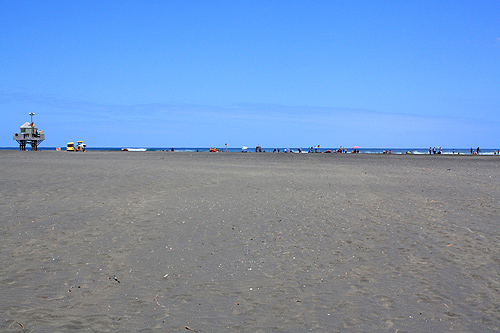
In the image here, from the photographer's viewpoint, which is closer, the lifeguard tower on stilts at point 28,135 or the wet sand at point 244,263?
the wet sand at point 244,263

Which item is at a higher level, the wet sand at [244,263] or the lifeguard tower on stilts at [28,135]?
the lifeguard tower on stilts at [28,135]

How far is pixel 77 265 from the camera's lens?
7.52 meters

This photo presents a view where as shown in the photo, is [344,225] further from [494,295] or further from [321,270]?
[494,295]

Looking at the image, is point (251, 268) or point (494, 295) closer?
point (494, 295)

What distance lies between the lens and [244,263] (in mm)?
7898

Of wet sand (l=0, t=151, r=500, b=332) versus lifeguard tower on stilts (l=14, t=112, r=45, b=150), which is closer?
wet sand (l=0, t=151, r=500, b=332)

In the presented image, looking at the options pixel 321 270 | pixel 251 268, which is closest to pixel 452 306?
pixel 321 270

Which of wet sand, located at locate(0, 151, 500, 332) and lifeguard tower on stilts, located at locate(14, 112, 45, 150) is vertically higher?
lifeguard tower on stilts, located at locate(14, 112, 45, 150)

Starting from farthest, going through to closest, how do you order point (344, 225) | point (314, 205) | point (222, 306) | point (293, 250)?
point (314, 205)
point (344, 225)
point (293, 250)
point (222, 306)

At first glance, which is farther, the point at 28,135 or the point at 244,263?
the point at 28,135

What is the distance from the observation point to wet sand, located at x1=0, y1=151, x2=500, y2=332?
552 centimetres

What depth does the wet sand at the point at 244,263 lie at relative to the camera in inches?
217

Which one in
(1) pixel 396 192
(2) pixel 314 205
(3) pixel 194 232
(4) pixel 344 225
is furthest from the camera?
(1) pixel 396 192

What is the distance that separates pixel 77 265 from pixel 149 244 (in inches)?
72.2
